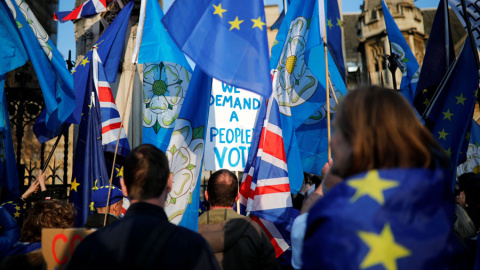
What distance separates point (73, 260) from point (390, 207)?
4.28ft

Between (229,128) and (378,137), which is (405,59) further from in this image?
(378,137)

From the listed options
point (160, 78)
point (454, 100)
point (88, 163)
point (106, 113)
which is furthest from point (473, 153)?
point (88, 163)

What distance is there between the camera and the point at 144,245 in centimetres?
178

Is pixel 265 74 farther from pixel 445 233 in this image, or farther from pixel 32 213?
pixel 445 233

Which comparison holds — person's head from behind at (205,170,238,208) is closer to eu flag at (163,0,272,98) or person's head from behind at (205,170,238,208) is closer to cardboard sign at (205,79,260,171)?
eu flag at (163,0,272,98)

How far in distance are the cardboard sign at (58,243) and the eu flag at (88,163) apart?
2.89 metres

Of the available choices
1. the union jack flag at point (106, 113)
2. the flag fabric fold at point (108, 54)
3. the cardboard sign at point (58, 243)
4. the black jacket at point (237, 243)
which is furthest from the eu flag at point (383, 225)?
the flag fabric fold at point (108, 54)

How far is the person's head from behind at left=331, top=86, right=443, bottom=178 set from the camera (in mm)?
1455

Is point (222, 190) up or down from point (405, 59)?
down

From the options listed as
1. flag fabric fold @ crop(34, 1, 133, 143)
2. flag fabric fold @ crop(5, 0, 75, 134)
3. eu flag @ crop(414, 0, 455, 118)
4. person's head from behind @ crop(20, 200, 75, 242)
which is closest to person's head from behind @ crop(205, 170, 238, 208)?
person's head from behind @ crop(20, 200, 75, 242)

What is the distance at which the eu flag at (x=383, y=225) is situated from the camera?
4.38ft

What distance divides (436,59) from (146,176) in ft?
15.6

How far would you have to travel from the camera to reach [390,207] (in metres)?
1.36

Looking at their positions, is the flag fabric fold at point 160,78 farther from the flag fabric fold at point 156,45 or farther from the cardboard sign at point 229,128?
the cardboard sign at point 229,128
